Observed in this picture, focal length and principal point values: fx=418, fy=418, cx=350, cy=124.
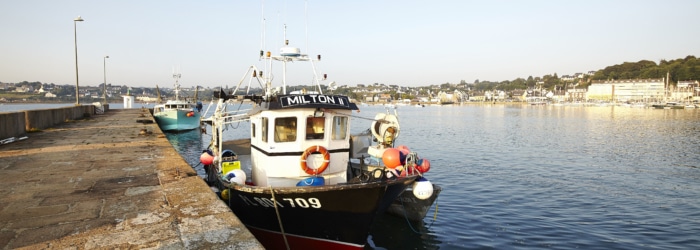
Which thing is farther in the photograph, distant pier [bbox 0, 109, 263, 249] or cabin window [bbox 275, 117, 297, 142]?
cabin window [bbox 275, 117, 297, 142]

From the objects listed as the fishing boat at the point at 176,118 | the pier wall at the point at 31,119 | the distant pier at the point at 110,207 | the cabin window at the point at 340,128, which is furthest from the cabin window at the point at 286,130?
the fishing boat at the point at 176,118

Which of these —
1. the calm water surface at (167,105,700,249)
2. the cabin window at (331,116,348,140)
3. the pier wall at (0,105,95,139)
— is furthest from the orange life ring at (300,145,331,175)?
the pier wall at (0,105,95,139)

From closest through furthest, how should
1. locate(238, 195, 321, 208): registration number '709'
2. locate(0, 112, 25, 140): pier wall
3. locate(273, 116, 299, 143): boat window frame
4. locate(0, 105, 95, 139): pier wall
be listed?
locate(238, 195, 321, 208): registration number '709' < locate(273, 116, 299, 143): boat window frame < locate(0, 112, 25, 140): pier wall < locate(0, 105, 95, 139): pier wall

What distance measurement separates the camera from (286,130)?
10.1 m

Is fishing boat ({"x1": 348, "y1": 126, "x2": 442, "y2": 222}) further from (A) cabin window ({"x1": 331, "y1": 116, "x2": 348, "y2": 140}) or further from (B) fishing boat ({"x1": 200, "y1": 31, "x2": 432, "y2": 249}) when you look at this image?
(A) cabin window ({"x1": 331, "y1": 116, "x2": 348, "y2": 140})

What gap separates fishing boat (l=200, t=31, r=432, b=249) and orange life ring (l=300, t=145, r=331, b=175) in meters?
0.02

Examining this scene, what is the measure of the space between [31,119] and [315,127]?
778 inches

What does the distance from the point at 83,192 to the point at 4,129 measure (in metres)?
12.4

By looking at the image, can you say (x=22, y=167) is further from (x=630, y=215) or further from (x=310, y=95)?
(x=630, y=215)

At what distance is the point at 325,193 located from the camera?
839 centimetres

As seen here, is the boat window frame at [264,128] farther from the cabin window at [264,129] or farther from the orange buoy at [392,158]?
the orange buoy at [392,158]

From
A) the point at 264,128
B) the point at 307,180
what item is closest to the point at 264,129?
the point at 264,128

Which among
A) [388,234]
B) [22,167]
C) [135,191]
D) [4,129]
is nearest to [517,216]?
[388,234]

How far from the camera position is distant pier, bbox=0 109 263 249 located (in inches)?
222
